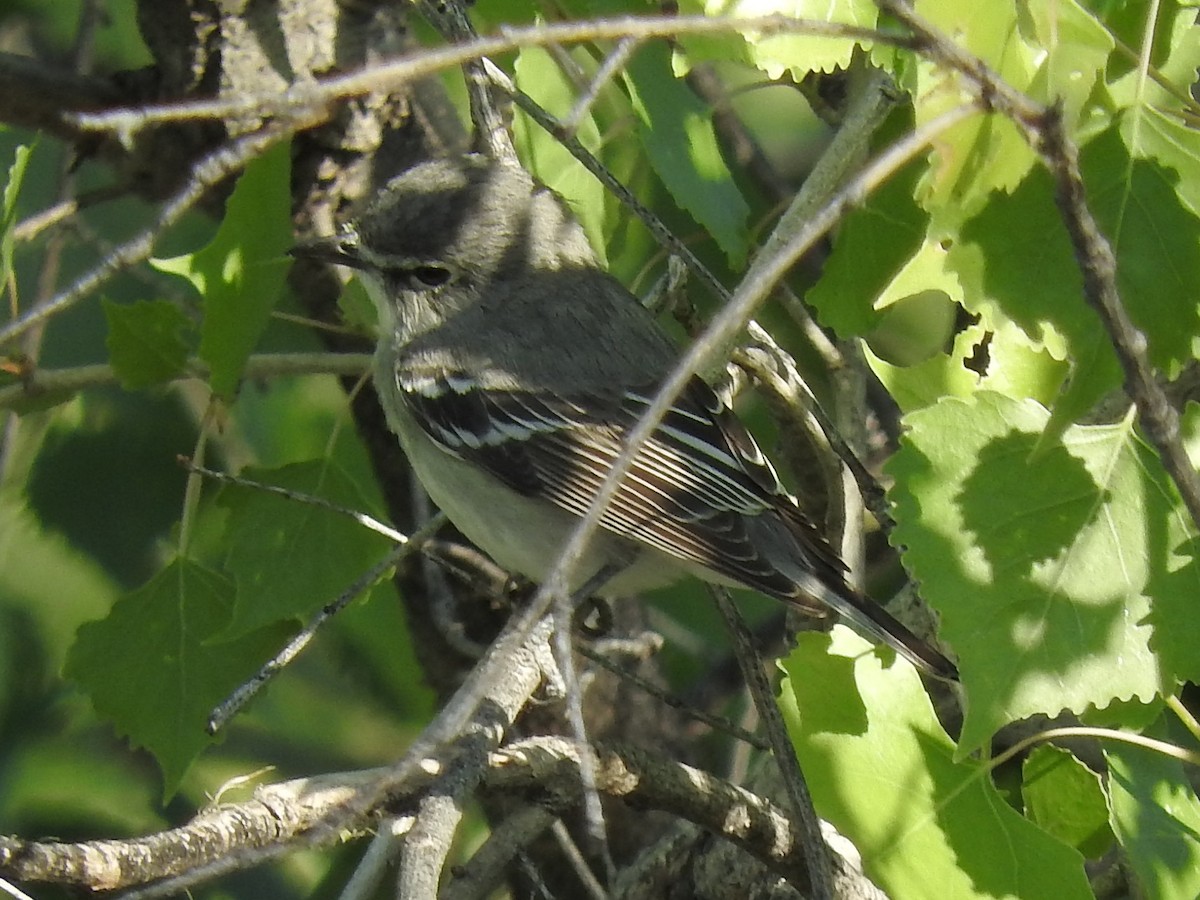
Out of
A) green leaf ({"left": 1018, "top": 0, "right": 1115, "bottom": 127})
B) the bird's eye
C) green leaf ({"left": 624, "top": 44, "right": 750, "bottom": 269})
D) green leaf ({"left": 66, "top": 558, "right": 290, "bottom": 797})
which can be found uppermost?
green leaf ({"left": 1018, "top": 0, "right": 1115, "bottom": 127})

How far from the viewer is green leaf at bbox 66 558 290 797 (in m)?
2.61

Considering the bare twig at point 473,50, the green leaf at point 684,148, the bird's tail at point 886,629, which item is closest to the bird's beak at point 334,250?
the green leaf at point 684,148

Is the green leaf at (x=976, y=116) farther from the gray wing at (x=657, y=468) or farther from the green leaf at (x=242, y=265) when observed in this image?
the green leaf at (x=242, y=265)

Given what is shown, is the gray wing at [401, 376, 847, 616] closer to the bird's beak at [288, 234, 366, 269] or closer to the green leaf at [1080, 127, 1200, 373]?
the bird's beak at [288, 234, 366, 269]

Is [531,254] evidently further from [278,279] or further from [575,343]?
[278,279]

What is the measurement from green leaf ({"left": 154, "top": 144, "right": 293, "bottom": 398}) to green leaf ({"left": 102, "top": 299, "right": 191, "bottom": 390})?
0.09 m

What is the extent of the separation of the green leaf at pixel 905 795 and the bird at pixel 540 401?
0.67 m

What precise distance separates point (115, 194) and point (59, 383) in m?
0.77

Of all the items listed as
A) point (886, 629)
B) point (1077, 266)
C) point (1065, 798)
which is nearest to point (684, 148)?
point (1077, 266)

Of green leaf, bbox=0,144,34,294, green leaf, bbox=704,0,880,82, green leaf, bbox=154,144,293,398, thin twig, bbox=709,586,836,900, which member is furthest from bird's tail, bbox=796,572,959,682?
green leaf, bbox=0,144,34,294

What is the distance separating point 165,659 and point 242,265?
27.8 inches

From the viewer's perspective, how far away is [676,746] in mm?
3705

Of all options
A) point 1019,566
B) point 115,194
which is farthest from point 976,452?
point 115,194

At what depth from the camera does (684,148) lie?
2.30 m
